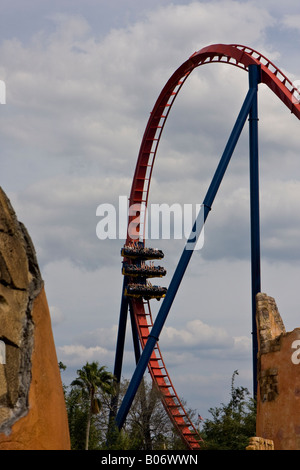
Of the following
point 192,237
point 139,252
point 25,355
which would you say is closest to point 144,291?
point 139,252

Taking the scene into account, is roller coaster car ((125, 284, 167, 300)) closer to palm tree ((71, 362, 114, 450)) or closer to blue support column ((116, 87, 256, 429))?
palm tree ((71, 362, 114, 450))

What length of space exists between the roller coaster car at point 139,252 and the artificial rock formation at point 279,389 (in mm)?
19270

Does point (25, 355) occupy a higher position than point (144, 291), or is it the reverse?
point (144, 291)

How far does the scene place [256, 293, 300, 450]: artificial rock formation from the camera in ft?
32.0

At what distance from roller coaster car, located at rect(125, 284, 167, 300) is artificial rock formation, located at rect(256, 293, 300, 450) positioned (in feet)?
64.1

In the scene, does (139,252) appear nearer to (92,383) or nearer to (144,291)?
(144,291)

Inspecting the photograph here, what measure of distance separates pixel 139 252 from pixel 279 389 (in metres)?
20.2

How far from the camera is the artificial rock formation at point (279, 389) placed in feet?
32.0

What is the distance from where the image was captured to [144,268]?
3030 cm

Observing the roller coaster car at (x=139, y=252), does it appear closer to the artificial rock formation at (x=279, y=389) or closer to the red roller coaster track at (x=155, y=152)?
the red roller coaster track at (x=155, y=152)

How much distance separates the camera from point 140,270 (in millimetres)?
30188

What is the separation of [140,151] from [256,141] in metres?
8.85
